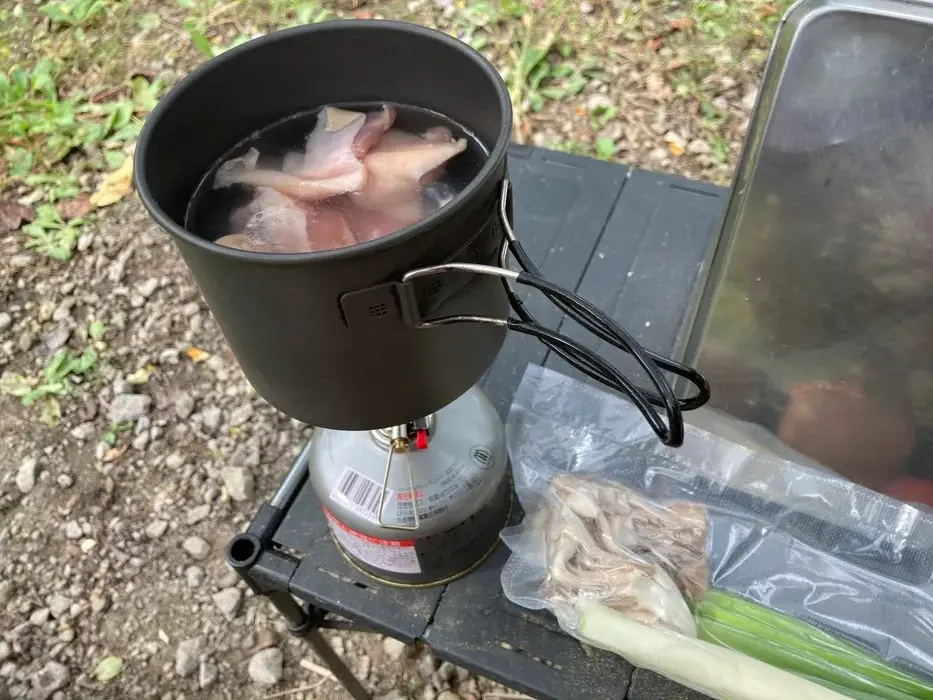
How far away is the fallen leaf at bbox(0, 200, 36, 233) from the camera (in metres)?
2.37

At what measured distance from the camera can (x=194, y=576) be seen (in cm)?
173

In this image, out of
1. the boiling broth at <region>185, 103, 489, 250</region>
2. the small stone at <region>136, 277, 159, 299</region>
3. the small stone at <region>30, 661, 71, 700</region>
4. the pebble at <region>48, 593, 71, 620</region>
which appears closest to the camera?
the boiling broth at <region>185, 103, 489, 250</region>

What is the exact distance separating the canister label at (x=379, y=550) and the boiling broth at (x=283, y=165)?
461mm

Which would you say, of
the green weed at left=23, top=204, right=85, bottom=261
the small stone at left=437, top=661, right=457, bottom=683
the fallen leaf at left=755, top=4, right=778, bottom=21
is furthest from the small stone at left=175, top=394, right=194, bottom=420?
the fallen leaf at left=755, top=4, right=778, bottom=21

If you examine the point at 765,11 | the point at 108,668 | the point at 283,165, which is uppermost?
the point at 283,165

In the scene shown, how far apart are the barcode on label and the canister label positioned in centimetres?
4

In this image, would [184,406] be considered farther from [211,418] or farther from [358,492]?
[358,492]

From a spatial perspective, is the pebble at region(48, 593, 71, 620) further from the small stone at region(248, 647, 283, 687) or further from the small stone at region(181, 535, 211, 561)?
the small stone at region(248, 647, 283, 687)

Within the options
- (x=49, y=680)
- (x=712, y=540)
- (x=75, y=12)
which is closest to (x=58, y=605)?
(x=49, y=680)

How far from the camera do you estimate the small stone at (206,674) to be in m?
1.60

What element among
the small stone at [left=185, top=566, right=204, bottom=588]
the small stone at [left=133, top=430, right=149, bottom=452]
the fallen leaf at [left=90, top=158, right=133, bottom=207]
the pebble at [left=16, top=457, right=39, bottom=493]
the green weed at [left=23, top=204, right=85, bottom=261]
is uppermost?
the fallen leaf at [left=90, top=158, right=133, bottom=207]

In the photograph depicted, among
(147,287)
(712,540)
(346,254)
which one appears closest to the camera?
(346,254)

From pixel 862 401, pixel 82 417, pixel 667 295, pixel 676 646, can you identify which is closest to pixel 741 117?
pixel 667 295

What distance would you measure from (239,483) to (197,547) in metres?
0.17
